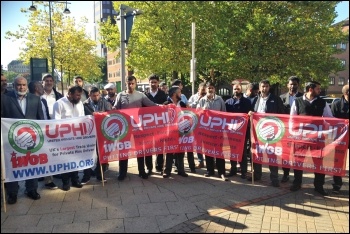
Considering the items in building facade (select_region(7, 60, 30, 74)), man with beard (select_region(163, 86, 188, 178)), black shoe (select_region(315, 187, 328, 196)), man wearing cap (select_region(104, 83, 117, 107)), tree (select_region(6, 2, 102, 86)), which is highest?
tree (select_region(6, 2, 102, 86))

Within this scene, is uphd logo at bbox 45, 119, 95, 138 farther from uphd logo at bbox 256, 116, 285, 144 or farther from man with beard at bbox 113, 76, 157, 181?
uphd logo at bbox 256, 116, 285, 144

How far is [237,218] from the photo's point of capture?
4.21 meters

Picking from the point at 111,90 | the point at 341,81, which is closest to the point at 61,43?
the point at 111,90

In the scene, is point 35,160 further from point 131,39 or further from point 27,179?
point 131,39

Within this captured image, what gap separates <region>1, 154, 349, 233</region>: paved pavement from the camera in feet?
12.9

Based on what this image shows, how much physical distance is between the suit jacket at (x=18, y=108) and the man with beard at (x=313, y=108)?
14.7ft

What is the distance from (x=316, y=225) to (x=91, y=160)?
3.77m

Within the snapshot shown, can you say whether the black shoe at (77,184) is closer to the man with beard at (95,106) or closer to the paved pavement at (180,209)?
the paved pavement at (180,209)

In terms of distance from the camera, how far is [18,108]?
4.86m

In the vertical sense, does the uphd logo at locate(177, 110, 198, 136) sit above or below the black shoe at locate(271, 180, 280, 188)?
above

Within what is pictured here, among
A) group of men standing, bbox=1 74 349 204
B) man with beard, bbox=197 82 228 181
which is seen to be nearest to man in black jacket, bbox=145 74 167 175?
group of men standing, bbox=1 74 349 204

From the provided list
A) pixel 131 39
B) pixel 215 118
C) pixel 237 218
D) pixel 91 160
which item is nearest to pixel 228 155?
pixel 215 118

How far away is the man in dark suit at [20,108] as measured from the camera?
4.80m

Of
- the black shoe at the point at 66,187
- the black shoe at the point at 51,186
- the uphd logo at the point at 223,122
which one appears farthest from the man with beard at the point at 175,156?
the black shoe at the point at 51,186
